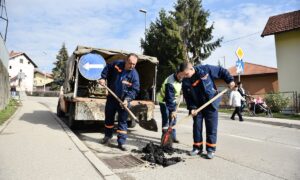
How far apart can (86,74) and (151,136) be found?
8.70 feet

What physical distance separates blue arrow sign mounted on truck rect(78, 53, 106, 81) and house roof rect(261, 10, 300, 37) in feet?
44.9

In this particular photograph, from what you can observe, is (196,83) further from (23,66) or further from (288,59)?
(23,66)

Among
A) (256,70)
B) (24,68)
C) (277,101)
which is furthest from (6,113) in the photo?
(24,68)

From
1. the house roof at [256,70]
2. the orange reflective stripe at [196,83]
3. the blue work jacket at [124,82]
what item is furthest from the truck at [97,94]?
the house roof at [256,70]

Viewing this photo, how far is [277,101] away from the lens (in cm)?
1738

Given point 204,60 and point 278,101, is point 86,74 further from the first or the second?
point 204,60

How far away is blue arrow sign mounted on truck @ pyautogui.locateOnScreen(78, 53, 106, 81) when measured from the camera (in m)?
8.76

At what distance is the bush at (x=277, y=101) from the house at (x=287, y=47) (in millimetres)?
1758

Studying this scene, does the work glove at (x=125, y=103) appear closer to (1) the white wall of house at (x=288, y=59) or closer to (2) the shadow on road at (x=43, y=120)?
(2) the shadow on road at (x=43, y=120)

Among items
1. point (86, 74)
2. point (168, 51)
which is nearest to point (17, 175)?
point (86, 74)

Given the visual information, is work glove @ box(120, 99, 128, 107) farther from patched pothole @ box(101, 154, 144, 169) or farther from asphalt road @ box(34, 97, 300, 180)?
patched pothole @ box(101, 154, 144, 169)

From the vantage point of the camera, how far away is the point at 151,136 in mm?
8156

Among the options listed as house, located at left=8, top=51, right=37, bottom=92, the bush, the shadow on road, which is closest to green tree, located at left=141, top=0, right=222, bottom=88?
the bush

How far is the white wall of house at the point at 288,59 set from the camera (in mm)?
18484
